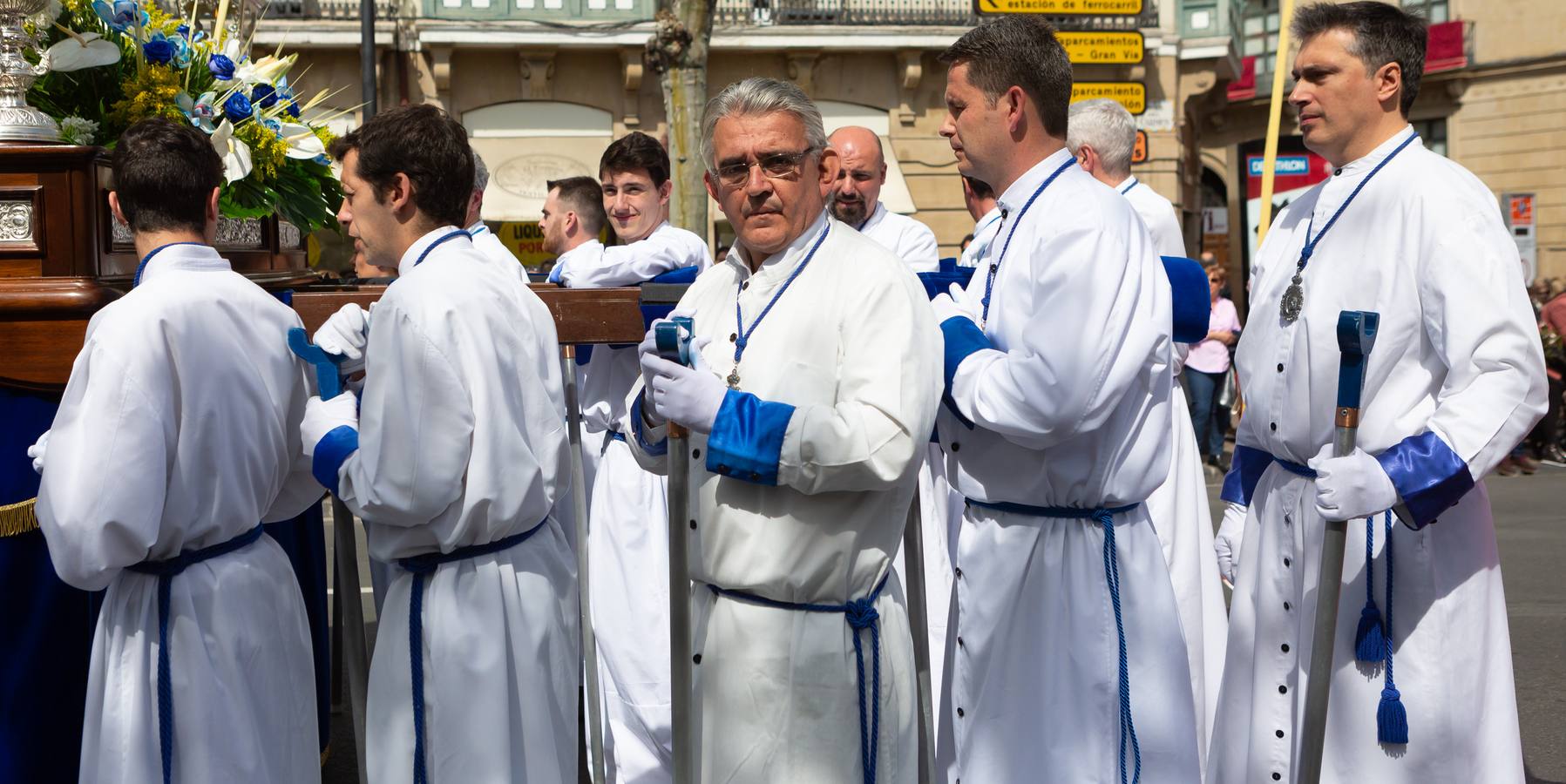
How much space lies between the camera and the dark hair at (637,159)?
587 centimetres

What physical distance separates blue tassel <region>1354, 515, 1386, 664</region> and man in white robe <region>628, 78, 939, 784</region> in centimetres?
110

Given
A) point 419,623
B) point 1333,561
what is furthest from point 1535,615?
point 419,623

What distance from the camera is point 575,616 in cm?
371

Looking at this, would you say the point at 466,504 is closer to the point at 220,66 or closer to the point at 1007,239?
the point at 1007,239

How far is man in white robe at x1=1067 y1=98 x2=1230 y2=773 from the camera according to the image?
Answer: 4.62 metres

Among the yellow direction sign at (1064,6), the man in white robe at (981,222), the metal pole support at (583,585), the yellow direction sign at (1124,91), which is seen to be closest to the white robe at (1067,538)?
the man in white robe at (981,222)

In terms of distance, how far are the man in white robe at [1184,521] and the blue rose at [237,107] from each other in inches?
98.7

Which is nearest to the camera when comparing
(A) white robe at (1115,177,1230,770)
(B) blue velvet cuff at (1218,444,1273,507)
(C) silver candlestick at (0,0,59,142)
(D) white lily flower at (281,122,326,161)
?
(B) blue velvet cuff at (1218,444,1273,507)

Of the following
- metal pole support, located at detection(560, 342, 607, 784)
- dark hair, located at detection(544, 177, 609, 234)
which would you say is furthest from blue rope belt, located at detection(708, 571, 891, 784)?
dark hair, located at detection(544, 177, 609, 234)

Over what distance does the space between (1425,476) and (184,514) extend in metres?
2.61

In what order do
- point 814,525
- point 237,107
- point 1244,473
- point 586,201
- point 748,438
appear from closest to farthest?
point 748,438 → point 814,525 → point 1244,473 → point 237,107 → point 586,201

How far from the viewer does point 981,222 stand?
5051 millimetres

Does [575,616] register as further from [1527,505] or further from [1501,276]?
[1527,505]

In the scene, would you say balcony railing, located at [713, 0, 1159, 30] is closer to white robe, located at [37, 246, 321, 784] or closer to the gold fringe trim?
the gold fringe trim
